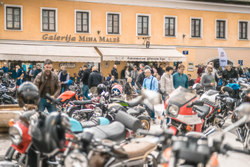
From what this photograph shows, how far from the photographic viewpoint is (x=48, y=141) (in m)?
3.44

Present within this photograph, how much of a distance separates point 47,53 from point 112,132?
61.7ft

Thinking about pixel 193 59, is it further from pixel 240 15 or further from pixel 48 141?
pixel 48 141

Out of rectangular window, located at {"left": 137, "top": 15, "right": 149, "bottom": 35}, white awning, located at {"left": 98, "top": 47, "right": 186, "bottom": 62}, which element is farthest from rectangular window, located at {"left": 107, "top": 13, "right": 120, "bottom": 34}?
rectangular window, located at {"left": 137, "top": 15, "right": 149, "bottom": 35}

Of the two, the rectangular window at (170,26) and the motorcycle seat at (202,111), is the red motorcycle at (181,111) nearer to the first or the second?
the motorcycle seat at (202,111)

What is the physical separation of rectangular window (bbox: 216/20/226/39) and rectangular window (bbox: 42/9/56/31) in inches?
549

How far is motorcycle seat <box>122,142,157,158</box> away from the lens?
4.19 metres

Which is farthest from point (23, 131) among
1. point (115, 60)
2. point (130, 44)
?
point (130, 44)

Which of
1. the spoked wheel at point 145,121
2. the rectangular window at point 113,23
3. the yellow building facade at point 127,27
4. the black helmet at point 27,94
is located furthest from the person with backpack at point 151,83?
the rectangular window at point 113,23

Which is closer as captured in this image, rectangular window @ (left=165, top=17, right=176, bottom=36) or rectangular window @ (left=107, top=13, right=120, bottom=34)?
rectangular window @ (left=107, top=13, right=120, bottom=34)

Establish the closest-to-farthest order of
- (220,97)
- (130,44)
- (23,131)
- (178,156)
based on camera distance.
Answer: (178,156)
(23,131)
(220,97)
(130,44)

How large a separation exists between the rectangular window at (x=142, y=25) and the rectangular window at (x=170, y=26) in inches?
66.2

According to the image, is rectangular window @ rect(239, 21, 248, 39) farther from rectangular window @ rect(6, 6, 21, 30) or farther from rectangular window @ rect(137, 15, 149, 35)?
rectangular window @ rect(6, 6, 21, 30)

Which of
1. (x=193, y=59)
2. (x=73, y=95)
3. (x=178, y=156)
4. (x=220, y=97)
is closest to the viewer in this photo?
(x=178, y=156)

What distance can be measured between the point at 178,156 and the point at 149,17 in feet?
81.1
